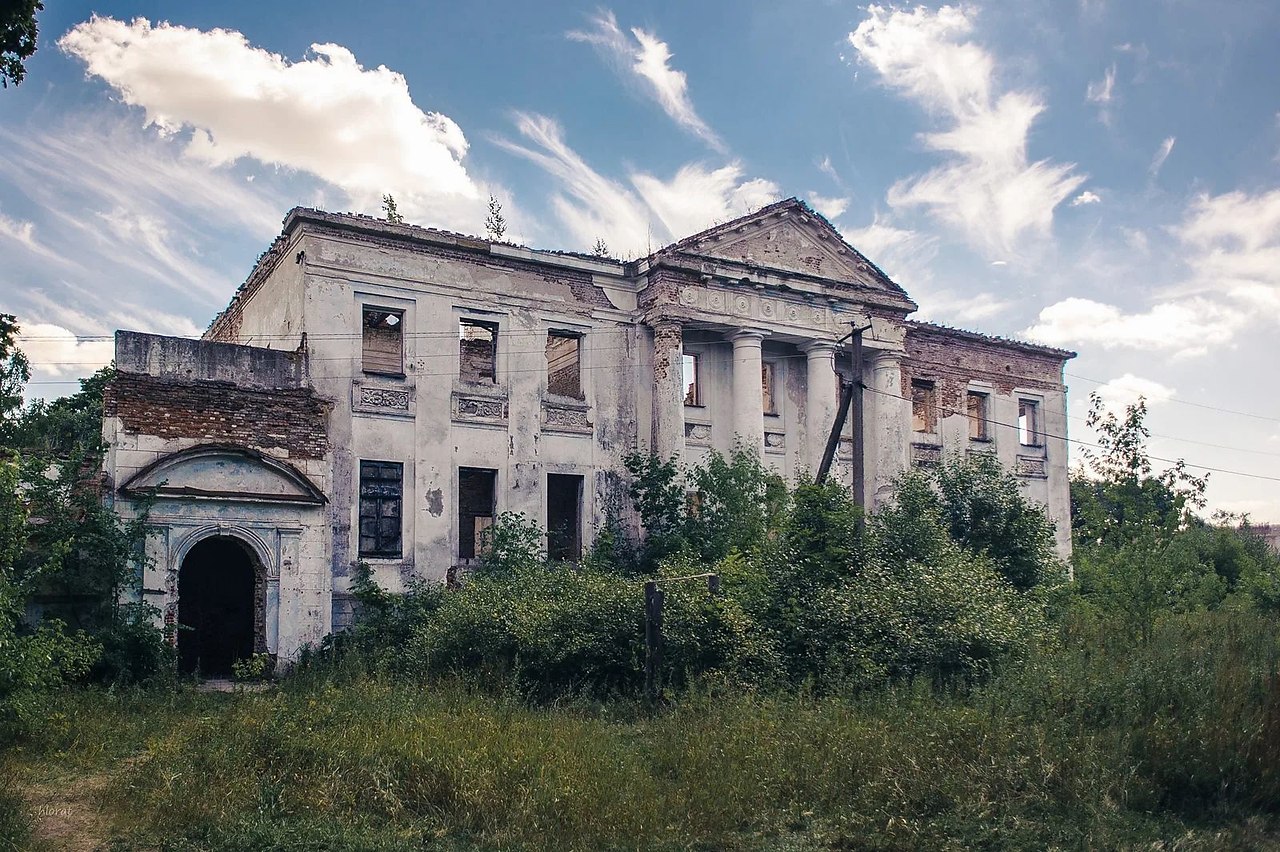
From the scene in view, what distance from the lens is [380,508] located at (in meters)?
18.5

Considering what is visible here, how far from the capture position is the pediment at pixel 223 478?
1523 centimetres

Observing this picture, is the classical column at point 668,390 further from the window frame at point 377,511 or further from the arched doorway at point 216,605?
the arched doorway at point 216,605

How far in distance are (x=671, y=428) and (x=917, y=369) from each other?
27.8 feet

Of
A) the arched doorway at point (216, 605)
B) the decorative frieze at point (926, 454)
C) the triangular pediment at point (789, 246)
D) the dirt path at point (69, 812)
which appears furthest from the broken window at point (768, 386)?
the dirt path at point (69, 812)

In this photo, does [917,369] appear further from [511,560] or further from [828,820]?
[828,820]

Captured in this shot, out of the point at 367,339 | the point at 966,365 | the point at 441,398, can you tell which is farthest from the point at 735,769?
the point at 966,365

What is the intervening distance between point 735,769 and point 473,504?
1228 cm

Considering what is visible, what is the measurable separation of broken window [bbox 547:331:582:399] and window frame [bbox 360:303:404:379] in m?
3.08

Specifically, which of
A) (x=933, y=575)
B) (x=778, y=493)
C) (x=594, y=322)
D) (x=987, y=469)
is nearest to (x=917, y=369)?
(x=987, y=469)

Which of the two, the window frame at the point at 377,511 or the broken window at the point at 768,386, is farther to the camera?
the broken window at the point at 768,386

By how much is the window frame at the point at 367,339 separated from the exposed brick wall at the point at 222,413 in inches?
58.4

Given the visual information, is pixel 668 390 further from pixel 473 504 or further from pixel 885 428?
pixel 885 428

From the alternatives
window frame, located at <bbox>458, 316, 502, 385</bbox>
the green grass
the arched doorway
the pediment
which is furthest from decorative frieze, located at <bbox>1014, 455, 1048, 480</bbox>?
the arched doorway

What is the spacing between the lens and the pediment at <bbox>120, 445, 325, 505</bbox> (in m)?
15.2
